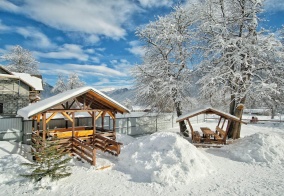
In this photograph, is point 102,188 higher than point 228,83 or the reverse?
the reverse

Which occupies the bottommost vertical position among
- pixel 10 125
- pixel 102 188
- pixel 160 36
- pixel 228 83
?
pixel 102 188

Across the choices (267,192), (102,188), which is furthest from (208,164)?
(102,188)

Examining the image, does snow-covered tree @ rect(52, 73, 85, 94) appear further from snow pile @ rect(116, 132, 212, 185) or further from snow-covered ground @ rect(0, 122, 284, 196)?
snow pile @ rect(116, 132, 212, 185)

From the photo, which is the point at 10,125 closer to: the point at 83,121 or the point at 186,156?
the point at 83,121

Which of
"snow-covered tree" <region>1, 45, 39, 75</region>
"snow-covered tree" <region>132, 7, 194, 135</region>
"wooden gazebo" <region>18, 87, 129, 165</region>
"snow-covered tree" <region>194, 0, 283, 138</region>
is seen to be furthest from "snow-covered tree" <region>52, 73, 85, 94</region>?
"snow-covered tree" <region>194, 0, 283, 138</region>

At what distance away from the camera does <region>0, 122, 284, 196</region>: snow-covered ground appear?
713 cm

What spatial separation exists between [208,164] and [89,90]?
24.1ft

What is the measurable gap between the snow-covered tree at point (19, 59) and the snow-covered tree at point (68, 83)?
8346 millimetres

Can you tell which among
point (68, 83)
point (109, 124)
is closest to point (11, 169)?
point (109, 124)

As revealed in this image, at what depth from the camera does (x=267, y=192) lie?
6953 millimetres

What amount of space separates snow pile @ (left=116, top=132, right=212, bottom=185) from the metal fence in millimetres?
4221

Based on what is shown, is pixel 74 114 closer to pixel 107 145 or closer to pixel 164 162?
pixel 107 145

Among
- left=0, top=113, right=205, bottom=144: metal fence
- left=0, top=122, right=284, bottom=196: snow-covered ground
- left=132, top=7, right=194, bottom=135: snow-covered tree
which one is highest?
left=132, top=7, right=194, bottom=135: snow-covered tree

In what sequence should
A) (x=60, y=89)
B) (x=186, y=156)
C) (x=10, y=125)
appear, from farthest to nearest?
(x=60, y=89)
(x=10, y=125)
(x=186, y=156)
